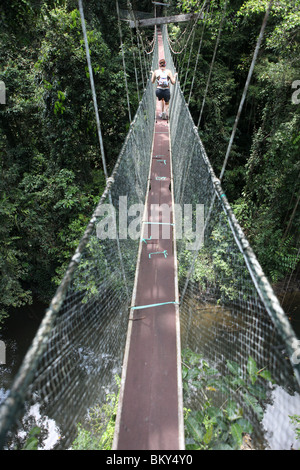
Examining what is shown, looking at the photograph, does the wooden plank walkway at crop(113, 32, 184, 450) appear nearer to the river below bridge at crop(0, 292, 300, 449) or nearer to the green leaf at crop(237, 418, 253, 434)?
the green leaf at crop(237, 418, 253, 434)

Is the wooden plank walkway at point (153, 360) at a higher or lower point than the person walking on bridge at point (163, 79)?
lower

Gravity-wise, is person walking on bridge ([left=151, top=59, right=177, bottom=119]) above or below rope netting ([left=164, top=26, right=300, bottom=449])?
above

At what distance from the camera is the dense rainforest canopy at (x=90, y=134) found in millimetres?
3809

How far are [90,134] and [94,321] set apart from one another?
11.9 ft

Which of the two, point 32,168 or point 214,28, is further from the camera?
point 214,28

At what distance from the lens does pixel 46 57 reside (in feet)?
12.7

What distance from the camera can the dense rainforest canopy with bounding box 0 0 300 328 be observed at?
381 cm

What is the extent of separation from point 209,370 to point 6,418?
0.89 metres

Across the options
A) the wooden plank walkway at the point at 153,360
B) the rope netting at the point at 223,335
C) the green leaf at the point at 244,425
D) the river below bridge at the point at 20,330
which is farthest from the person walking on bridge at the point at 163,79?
the green leaf at the point at 244,425

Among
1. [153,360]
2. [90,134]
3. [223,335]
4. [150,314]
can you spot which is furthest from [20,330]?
[153,360]

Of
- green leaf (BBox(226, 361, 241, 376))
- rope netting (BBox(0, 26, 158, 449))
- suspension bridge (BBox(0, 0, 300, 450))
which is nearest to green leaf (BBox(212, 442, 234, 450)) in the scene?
suspension bridge (BBox(0, 0, 300, 450))

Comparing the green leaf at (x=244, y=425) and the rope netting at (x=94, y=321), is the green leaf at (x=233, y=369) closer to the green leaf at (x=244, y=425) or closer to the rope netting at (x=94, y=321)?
the green leaf at (x=244, y=425)

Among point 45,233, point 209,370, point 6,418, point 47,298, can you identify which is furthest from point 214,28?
point 6,418

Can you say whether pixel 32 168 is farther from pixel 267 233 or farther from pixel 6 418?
pixel 6 418
